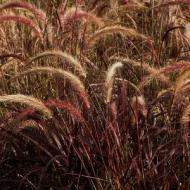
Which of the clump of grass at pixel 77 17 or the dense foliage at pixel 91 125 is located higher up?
the clump of grass at pixel 77 17

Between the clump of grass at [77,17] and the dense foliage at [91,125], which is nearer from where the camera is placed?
the dense foliage at [91,125]

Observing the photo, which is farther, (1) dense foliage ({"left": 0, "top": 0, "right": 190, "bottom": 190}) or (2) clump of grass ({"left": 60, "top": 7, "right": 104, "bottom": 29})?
(2) clump of grass ({"left": 60, "top": 7, "right": 104, "bottom": 29})

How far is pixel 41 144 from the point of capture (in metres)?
3.12

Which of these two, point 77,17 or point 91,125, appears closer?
point 91,125

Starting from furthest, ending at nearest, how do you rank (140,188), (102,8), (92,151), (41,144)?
→ (102,8)
(41,144)
(92,151)
(140,188)

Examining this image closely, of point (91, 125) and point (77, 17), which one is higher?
point (77, 17)

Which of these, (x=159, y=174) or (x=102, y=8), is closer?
(x=159, y=174)

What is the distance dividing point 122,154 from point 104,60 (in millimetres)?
1128

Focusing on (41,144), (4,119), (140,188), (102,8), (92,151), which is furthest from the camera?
(102,8)

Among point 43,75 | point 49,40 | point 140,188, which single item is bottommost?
point 140,188

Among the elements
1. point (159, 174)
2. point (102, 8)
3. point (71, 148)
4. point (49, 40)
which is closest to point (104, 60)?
point (49, 40)

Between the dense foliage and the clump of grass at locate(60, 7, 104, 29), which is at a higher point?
the clump of grass at locate(60, 7, 104, 29)

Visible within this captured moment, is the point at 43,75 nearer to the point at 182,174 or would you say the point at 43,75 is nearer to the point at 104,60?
the point at 104,60

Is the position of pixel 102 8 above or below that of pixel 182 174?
above
